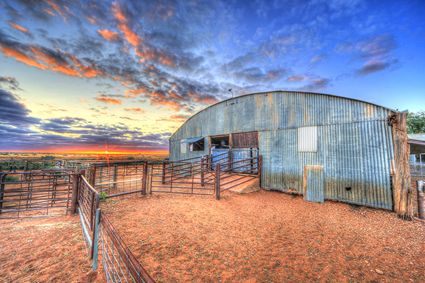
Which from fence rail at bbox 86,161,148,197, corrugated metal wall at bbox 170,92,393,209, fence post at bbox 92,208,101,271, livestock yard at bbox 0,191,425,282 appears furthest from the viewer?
fence rail at bbox 86,161,148,197

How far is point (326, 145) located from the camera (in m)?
8.04

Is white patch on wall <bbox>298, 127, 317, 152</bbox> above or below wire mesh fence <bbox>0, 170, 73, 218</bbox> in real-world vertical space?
above

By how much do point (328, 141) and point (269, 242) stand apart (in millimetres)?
5943

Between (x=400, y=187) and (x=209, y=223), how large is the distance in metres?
7.27

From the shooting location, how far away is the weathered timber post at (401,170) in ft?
20.0

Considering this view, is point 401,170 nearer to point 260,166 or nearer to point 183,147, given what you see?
point 260,166

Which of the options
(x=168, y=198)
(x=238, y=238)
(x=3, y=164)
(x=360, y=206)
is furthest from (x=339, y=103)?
(x=3, y=164)

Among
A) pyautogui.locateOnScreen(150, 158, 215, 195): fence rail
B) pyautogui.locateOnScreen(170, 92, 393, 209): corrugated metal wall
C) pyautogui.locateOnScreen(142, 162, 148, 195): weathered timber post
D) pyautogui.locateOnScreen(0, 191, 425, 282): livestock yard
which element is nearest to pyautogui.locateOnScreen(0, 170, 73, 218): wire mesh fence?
pyautogui.locateOnScreen(0, 191, 425, 282): livestock yard

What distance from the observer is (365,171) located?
23.1ft

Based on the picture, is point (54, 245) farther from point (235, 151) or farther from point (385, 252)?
point (235, 151)

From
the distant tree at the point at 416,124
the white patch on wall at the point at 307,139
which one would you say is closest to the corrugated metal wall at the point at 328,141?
the white patch on wall at the point at 307,139

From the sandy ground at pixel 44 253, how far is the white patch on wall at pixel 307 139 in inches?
356

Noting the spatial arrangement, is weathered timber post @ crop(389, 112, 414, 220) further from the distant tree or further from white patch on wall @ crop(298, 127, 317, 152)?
the distant tree

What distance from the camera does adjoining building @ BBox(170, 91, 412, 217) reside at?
258 inches
